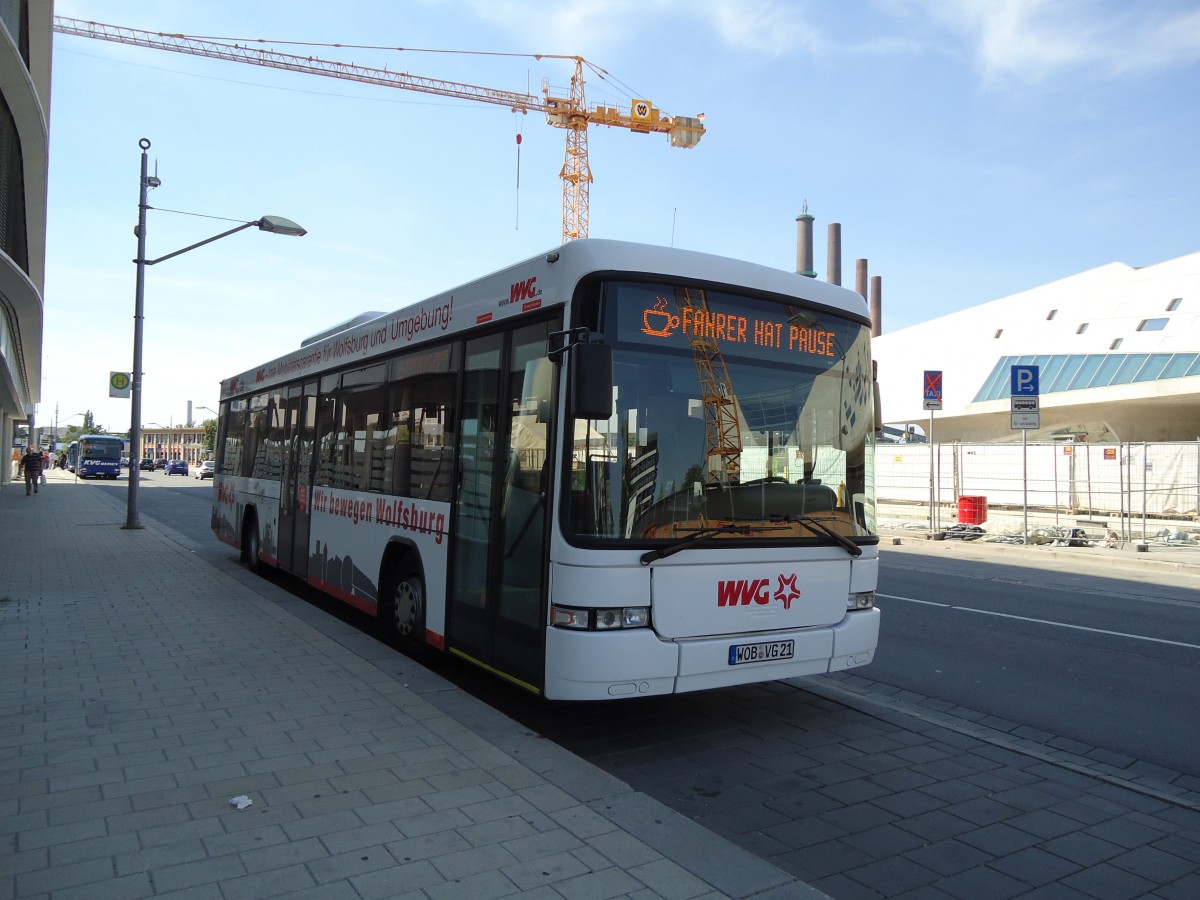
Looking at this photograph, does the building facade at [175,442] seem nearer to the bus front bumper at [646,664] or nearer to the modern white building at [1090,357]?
the modern white building at [1090,357]

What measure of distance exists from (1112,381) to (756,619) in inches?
1468

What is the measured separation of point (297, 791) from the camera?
447cm

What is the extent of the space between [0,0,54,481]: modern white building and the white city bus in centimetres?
1153

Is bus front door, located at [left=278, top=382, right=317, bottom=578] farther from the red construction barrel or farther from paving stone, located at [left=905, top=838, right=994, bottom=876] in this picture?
the red construction barrel

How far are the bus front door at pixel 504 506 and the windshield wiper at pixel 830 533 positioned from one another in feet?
5.65

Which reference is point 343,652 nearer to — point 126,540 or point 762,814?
point 762,814

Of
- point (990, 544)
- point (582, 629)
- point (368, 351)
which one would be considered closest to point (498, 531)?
point (582, 629)

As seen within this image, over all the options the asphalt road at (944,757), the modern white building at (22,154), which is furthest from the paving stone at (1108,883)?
the modern white building at (22,154)

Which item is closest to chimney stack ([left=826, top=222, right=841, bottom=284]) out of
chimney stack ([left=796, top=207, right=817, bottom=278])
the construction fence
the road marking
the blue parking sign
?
chimney stack ([left=796, top=207, right=817, bottom=278])

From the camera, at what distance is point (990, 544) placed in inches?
811

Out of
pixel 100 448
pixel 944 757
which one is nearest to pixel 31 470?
pixel 100 448

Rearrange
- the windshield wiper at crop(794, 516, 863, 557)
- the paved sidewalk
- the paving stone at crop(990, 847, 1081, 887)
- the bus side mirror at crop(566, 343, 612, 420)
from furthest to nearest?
1. the windshield wiper at crop(794, 516, 863, 557)
2. the bus side mirror at crop(566, 343, 612, 420)
3. the paving stone at crop(990, 847, 1081, 887)
4. the paved sidewalk

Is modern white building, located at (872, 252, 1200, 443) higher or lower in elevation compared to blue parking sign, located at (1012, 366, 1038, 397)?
higher

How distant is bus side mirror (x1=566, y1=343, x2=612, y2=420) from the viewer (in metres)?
4.93
